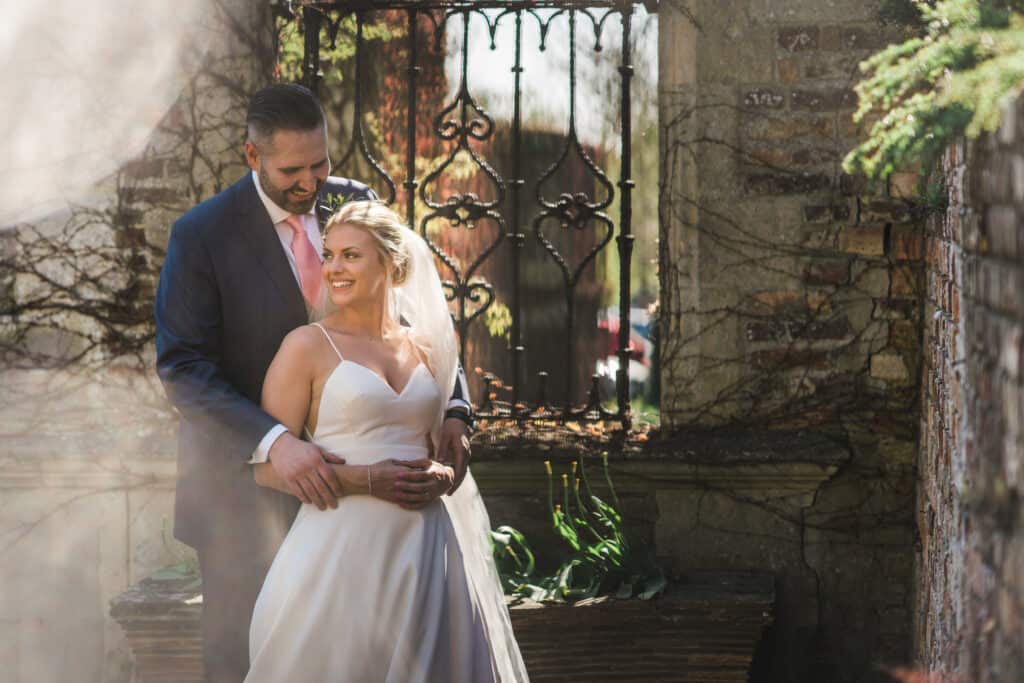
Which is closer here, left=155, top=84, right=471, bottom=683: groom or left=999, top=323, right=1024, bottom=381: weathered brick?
left=999, top=323, right=1024, bottom=381: weathered brick

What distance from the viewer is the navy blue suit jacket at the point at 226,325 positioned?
361 centimetres

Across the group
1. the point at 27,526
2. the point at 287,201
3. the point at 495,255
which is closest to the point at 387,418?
the point at 287,201

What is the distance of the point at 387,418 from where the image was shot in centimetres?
344

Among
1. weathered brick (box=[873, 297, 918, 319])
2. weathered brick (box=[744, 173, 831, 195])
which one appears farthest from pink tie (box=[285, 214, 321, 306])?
weathered brick (box=[873, 297, 918, 319])

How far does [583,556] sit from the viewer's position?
4711 mm

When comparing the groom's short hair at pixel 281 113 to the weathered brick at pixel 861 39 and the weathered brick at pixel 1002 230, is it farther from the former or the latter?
the weathered brick at pixel 861 39

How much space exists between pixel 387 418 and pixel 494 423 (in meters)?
1.84

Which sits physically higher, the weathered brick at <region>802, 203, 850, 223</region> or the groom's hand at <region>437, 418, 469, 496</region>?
the weathered brick at <region>802, 203, 850, 223</region>

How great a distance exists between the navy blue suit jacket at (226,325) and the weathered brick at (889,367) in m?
2.25

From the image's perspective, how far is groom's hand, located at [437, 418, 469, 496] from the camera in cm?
363

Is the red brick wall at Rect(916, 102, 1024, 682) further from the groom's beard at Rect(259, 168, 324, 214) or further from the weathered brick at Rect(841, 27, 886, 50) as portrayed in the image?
the groom's beard at Rect(259, 168, 324, 214)

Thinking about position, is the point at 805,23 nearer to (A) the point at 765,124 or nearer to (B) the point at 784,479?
(A) the point at 765,124

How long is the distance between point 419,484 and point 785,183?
2117 mm

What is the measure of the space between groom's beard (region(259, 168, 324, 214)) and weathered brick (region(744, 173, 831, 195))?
71.2 inches
